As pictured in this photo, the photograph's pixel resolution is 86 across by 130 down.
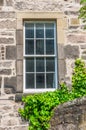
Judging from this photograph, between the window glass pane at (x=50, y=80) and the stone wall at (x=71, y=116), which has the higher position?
the window glass pane at (x=50, y=80)

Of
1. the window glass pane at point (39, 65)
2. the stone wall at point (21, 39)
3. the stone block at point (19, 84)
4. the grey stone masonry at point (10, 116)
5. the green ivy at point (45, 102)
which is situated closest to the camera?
the green ivy at point (45, 102)

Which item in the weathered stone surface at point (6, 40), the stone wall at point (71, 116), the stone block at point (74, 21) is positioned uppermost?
the stone block at point (74, 21)

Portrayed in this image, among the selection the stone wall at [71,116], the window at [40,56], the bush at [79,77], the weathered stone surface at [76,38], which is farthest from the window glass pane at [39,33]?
the stone wall at [71,116]

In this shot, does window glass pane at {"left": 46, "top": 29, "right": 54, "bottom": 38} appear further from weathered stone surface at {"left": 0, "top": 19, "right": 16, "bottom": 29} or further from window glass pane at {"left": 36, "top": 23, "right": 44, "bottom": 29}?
weathered stone surface at {"left": 0, "top": 19, "right": 16, "bottom": 29}

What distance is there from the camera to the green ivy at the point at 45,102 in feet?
29.1

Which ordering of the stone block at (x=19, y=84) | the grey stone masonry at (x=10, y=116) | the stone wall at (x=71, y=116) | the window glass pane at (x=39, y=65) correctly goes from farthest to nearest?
1. the window glass pane at (x=39, y=65)
2. the stone block at (x=19, y=84)
3. the grey stone masonry at (x=10, y=116)
4. the stone wall at (x=71, y=116)

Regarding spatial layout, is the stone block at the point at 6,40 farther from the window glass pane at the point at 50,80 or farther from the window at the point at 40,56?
the window glass pane at the point at 50,80

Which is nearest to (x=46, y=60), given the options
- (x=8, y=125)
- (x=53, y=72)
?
(x=53, y=72)

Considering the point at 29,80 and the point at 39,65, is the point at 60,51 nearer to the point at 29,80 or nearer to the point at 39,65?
the point at 39,65

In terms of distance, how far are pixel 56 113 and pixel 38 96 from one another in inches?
89.3

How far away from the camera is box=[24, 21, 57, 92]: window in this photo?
31.2 ft

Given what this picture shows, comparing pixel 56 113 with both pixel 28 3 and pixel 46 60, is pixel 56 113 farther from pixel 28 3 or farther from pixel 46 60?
pixel 28 3

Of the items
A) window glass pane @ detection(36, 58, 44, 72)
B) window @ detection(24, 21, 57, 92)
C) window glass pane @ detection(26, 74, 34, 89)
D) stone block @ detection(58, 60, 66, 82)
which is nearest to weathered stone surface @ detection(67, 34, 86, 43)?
window @ detection(24, 21, 57, 92)

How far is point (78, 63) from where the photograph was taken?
9.45 metres
